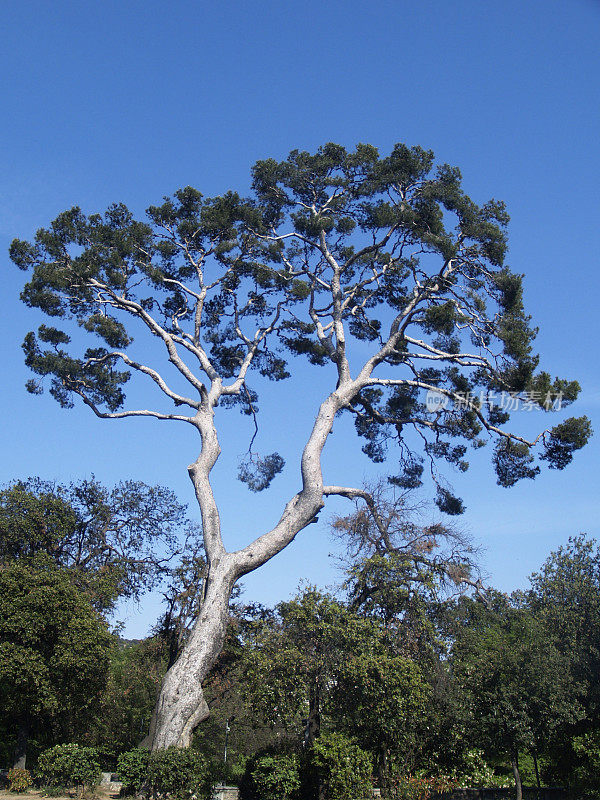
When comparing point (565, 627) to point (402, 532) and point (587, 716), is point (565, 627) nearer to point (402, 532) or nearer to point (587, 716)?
point (587, 716)

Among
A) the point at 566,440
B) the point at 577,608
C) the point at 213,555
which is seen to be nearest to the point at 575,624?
the point at 577,608

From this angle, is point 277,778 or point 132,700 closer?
point 277,778

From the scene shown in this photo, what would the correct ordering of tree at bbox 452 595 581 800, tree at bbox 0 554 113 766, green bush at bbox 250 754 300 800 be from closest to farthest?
1. green bush at bbox 250 754 300 800
2. tree at bbox 0 554 113 766
3. tree at bbox 452 595 581 800

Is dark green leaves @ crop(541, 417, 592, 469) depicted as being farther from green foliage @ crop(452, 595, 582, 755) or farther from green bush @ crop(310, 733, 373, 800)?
green bush @ crop(310, 733, 373, 800)

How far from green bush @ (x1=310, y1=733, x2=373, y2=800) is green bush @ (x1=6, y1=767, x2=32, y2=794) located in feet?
25.6

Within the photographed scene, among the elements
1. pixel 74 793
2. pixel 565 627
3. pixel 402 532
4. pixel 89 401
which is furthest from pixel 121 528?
pixel 565 627

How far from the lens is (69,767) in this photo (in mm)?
15484

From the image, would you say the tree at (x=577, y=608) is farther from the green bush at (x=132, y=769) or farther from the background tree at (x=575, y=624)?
the green bush at (x=132, y=769)

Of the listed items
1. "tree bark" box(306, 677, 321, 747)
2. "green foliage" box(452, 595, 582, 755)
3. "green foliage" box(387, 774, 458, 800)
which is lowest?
"green foliage" box(387, 774, 458, 800)

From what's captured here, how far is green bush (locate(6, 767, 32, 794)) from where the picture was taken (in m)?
15.6

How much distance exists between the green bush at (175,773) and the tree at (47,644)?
5.85 metres

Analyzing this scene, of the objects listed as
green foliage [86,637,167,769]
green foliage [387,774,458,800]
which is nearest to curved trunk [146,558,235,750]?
green foliage [387,774,458,800]

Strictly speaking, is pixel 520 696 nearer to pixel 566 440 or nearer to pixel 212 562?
pixel 566 440

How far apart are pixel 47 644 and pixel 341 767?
8750 mm
